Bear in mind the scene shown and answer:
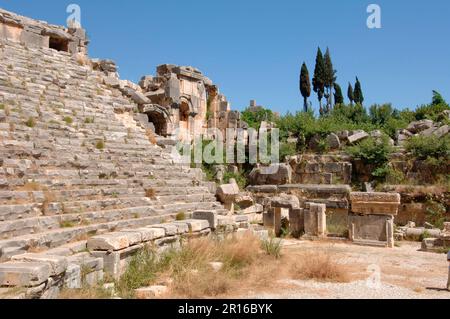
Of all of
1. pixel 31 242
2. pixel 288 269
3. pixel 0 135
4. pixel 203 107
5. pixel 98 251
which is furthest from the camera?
pixel 203 107

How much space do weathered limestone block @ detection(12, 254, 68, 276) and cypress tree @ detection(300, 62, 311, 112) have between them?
37812 millimetres

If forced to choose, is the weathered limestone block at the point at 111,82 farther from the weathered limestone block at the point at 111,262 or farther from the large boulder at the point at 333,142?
the weathered limestone block at the point at 111,262

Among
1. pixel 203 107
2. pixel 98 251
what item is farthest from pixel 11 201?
pixel 203 107

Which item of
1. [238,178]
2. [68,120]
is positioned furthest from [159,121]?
[68,120]

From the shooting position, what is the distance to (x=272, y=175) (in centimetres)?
1619

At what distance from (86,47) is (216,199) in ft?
31.0

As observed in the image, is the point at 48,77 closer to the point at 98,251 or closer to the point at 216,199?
the point at 216,199

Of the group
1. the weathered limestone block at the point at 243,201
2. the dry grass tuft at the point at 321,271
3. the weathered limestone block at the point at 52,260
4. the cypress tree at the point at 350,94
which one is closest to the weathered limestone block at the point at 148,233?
the weathered limestone block at the point at 52,260

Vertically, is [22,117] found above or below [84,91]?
below

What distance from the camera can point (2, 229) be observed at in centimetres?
540

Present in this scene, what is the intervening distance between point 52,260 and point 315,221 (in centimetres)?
820

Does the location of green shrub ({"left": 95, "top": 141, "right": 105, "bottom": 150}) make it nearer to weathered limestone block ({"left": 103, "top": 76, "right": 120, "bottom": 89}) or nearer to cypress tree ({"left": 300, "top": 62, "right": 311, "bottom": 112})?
weathered limestone block ({"left": 103, "top": 76, "right": 120, "bottom": 89})

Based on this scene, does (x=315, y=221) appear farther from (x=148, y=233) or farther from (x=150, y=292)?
(x=150, y=292)

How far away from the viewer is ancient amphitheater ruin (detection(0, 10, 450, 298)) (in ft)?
18.5
